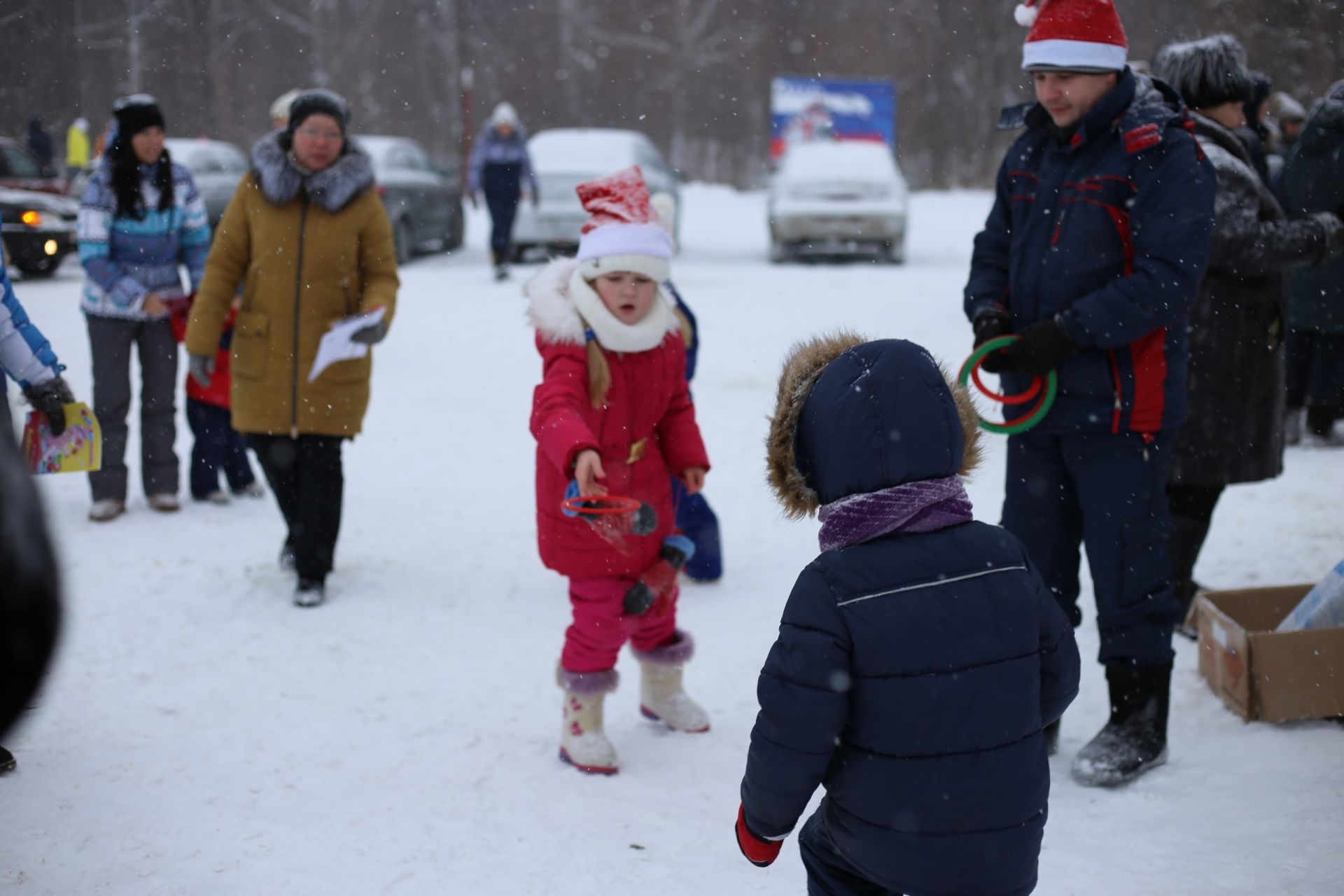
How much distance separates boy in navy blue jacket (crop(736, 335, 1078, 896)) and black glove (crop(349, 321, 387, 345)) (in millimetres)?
3153

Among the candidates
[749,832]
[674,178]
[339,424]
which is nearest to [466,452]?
[339,424]

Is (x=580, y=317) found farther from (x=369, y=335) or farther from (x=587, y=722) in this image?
(x=369, y=335)

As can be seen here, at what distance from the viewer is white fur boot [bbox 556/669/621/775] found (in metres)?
3.59

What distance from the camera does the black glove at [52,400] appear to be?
364 cm

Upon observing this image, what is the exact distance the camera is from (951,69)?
36750 millimetres

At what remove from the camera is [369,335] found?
16.1 feet

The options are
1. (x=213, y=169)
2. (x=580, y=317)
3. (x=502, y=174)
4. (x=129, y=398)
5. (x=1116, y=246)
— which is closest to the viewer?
(x=1116, y=246)

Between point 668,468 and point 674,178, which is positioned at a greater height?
point 674,178

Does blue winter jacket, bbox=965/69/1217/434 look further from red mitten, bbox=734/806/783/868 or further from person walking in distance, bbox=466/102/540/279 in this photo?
person walking in distance, bbox=466/102/540/279

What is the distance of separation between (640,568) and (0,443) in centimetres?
270

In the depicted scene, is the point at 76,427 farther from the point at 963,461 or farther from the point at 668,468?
the point at 963,461

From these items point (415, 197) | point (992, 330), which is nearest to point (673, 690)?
point (992, 330)

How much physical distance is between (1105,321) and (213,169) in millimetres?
14930

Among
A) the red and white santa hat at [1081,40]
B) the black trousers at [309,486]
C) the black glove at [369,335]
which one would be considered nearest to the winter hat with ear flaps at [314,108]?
the black glove at [369,335]
